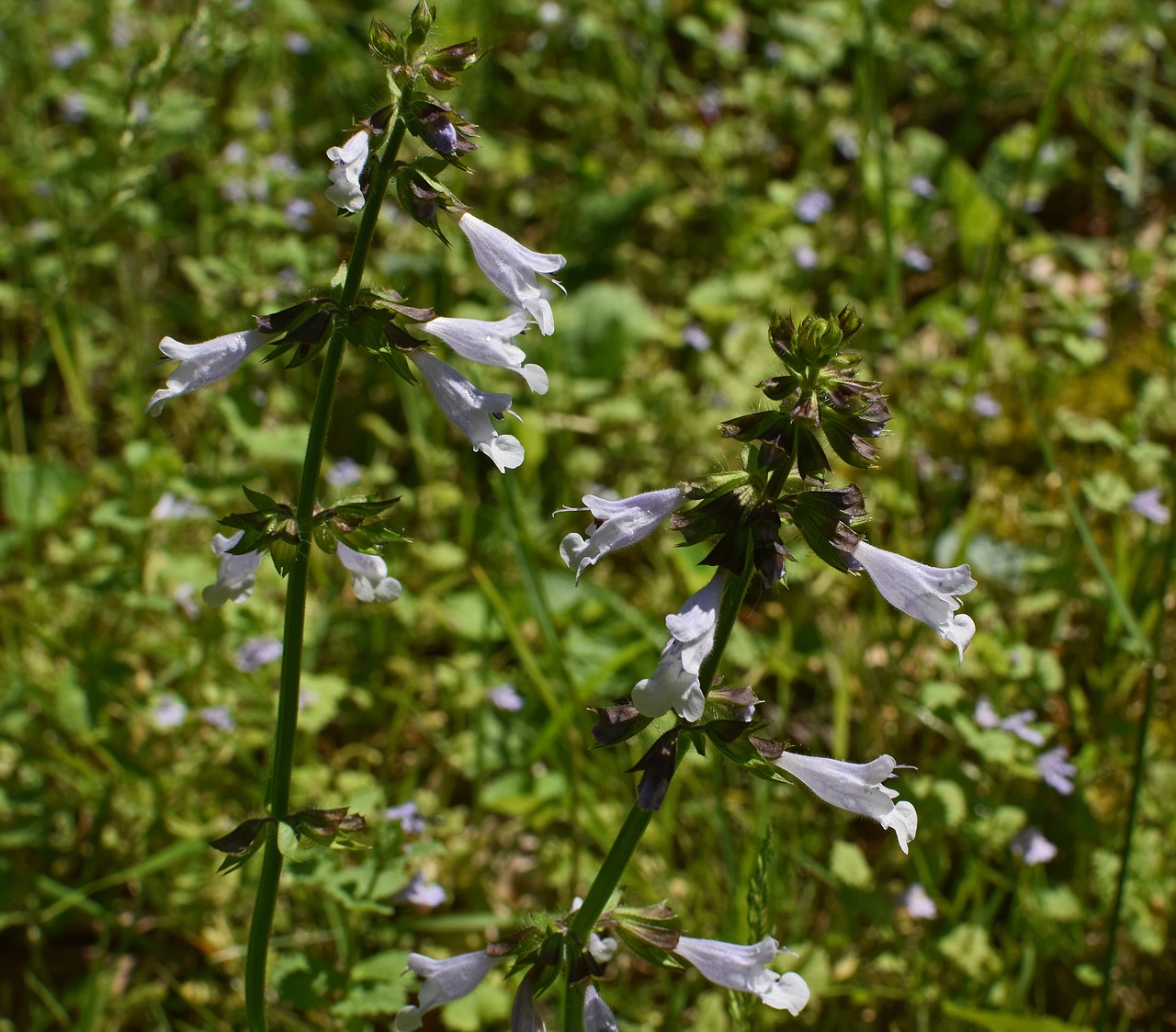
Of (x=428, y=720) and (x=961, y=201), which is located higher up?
(x=961, y=201)

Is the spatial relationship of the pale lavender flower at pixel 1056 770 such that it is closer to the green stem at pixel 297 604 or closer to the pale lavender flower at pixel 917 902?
the pale lavender flower at pixel 917 902

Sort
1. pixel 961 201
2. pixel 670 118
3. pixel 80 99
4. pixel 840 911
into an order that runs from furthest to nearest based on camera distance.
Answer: pixel 670 118 < pixel 961 201 < pixel 80 99 < pixel 840 911

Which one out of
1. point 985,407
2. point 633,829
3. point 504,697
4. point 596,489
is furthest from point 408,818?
point 985,407

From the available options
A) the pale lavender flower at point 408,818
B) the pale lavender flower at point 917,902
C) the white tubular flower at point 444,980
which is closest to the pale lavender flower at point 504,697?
the pale lavender flower at point 408,818

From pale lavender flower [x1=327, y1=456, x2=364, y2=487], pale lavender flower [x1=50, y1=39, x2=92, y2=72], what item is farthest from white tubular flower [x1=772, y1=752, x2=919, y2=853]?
pale lavender flower [x1=50, y1=39, x2=92, y2=72]

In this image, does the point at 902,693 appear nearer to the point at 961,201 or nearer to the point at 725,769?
the point at 725,769

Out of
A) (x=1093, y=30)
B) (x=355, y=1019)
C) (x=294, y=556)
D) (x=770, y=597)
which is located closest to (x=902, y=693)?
(x=770, y=597)
